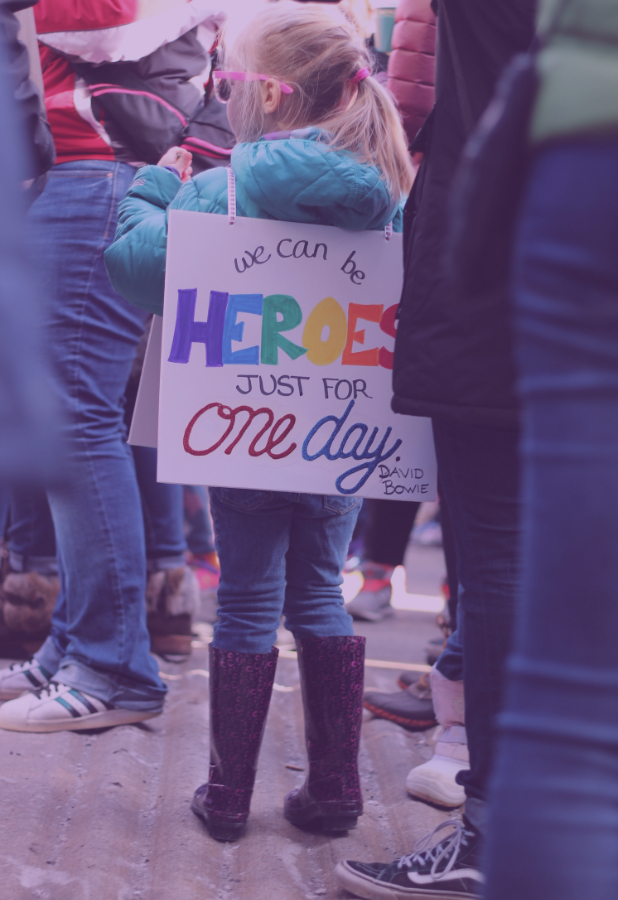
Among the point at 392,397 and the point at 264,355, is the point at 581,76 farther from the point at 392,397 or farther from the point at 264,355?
the point at 264,355

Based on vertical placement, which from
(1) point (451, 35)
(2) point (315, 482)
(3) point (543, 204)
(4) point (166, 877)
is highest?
(1) point (451, 35)

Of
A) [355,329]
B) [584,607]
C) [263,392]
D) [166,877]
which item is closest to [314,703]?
[166,877]

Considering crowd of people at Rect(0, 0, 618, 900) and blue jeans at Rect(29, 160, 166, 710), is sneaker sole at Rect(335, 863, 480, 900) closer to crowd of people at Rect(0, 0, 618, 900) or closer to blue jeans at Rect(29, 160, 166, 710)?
crowd of people at Rect(0, 0, 618, 900)

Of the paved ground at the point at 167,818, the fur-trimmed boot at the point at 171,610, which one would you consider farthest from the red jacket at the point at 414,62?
the paved ground at the point at 167,818

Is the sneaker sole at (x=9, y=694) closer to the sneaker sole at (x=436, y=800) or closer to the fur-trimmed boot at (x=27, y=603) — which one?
the fur-trimmed boot at (x=27, y=603)

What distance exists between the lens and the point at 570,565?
75 centimetres

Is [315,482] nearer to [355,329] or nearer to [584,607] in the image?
[355,329]

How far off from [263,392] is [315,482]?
0.58 feet

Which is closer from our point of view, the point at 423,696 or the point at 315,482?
the point at 315,482

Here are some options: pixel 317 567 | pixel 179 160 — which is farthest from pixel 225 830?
pixel 179 160

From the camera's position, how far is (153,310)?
171cm

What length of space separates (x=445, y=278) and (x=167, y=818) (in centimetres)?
105

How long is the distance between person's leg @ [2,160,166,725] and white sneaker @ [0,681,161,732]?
0.09 ft

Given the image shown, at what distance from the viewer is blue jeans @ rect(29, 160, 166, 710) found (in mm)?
2092
